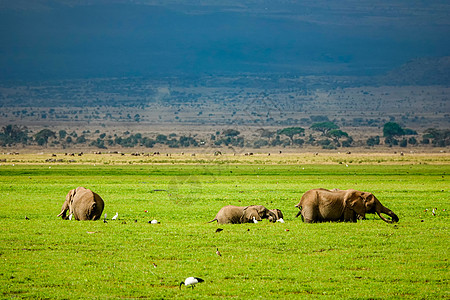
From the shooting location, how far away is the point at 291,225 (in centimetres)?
1891

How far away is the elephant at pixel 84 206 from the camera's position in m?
20.2

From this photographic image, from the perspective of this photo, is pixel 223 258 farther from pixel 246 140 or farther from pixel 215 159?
pixel 246 140

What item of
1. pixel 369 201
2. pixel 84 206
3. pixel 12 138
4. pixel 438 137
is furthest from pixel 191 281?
pixel 438 137

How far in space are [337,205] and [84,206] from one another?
25.6 feet

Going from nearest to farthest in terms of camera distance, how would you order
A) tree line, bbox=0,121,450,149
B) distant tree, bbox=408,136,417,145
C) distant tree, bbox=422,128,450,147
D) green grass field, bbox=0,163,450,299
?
1. green grass field, bbox=0,163,450,299
2. distant tree, bbox=422,128,450,147
3. tree line, bbox=0,121,450,149
4. distant tree, bbox=408,136,417,145

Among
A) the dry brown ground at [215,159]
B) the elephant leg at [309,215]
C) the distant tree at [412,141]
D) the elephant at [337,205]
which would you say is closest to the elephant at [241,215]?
the elephant leg at [309,215]

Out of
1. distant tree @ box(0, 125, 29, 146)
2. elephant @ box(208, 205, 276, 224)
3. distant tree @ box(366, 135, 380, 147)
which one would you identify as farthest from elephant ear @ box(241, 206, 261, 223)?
distant tree @ box(0, 125, 29, 146)

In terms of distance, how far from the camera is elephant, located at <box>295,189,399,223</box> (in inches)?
752

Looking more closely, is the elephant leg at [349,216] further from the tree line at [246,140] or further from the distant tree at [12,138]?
the distant tree at [12,138]

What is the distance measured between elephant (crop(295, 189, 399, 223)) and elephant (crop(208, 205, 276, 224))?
1488 millimetres

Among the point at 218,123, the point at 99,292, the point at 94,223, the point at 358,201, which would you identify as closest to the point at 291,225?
the point at 358,201

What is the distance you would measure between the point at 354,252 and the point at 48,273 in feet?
21.5

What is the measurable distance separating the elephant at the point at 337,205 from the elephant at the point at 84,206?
6432 millimetres

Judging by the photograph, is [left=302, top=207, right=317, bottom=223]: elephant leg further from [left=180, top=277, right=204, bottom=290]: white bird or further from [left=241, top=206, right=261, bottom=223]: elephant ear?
[left=180, top=277, right=204, bottom=290]: white bird
